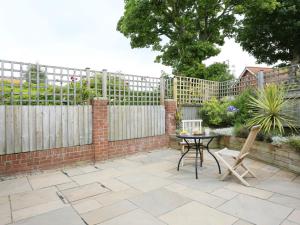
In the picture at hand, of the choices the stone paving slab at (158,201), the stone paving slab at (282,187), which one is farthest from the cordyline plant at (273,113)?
the stone paving slab at (158,201)

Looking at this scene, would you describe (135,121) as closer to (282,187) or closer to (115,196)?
(115,196)

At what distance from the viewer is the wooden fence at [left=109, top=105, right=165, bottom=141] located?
4910mm

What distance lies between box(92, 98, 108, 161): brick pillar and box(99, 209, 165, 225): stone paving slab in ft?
8.24

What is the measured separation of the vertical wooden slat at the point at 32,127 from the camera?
146 inches

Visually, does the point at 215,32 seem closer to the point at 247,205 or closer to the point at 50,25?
the point at 50,25

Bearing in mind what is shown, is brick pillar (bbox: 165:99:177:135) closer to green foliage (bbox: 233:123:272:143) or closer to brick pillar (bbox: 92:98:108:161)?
green foliage (bbox: 233:123:272:143)

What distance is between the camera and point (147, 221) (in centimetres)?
209

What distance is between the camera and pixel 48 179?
3488 mm

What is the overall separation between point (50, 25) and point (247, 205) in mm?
9057

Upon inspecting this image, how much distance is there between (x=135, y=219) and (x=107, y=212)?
1.22ft

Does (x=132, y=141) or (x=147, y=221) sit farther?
(x=132, y=141)

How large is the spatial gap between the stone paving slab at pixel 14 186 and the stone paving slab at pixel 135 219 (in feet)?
5.73

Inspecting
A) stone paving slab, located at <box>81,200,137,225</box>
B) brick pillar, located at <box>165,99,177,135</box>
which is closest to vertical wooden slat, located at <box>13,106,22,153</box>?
stone paving slab, located at <box>81,200,137,225</box>

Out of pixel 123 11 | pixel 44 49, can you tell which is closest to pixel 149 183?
pixel 123 11
